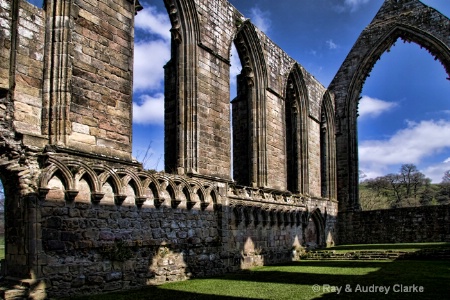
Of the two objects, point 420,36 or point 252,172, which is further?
point 420,36

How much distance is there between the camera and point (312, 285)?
772 cm

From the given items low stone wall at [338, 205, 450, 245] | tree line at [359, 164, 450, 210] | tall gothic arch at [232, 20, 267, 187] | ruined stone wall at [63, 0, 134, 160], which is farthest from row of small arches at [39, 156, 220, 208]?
tree line at [359, 164, 450, 210]

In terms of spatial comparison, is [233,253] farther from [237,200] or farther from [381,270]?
[381,270]

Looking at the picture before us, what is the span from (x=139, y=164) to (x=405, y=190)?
4833 cm

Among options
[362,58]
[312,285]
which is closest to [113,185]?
[312,285]

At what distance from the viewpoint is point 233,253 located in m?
11.0

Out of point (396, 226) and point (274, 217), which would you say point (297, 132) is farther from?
point (396, 226)

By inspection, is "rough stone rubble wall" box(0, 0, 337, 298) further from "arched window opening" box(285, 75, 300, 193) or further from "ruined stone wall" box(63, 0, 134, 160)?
"arched window opening" box(285, 75, 300, 193)

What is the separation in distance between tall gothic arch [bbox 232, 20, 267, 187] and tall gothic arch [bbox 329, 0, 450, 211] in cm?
821

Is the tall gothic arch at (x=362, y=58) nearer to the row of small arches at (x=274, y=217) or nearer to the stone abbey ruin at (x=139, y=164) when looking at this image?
the stone abbey ruin at (x=139, y=164)

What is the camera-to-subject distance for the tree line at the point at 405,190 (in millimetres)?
46250

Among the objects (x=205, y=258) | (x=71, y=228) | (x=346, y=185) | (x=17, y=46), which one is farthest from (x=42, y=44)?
(x=346, y=185)

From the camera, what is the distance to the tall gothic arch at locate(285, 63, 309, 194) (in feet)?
54.7

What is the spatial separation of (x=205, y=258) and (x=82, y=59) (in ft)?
16.3
